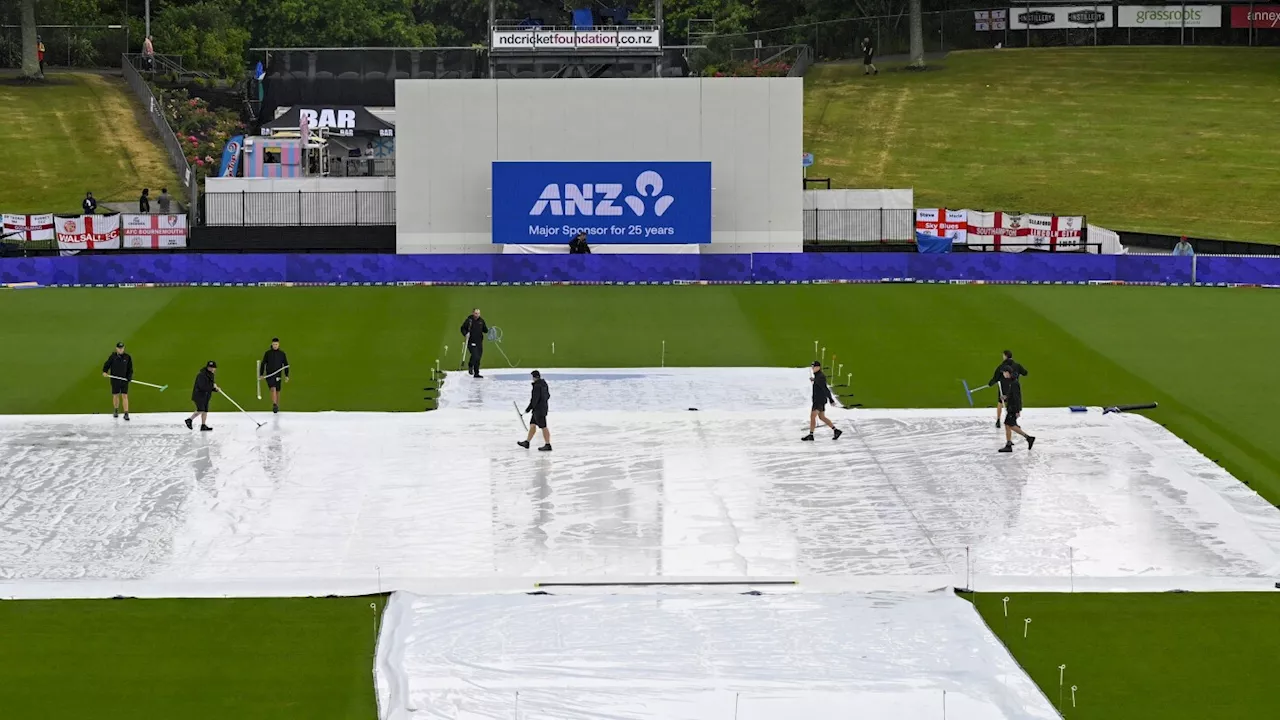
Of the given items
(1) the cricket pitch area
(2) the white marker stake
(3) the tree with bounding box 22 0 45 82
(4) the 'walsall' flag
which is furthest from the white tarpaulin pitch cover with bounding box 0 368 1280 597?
(3) the tree with bounding box 22 0 45 82

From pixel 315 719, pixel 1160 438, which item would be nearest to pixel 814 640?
pixel 315 719

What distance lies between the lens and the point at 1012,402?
3011 cm

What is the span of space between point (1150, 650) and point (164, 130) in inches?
2691

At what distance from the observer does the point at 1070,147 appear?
8331 centimetres

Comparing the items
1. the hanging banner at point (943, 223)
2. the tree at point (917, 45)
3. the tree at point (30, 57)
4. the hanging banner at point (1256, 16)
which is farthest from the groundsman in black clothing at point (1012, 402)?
the hanging banner at point (1256, 16)

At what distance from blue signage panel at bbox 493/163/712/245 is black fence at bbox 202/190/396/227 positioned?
24.5 feet

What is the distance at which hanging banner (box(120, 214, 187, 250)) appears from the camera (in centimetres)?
6103

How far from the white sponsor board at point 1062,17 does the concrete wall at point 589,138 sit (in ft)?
147

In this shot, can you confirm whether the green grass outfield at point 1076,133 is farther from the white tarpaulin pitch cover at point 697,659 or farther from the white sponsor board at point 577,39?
the white tarpaulin pitch cover at point 697,659

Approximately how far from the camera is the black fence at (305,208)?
63.5 meters

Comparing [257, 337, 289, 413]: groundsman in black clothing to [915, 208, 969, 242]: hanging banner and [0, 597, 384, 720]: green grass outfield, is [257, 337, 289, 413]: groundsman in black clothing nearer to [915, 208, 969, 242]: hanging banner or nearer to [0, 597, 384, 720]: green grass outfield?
[0, 597, 384, 720]: green grass outfield

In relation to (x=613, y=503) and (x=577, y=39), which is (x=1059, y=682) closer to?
(x=613, y=503)

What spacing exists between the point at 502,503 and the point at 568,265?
28168mm

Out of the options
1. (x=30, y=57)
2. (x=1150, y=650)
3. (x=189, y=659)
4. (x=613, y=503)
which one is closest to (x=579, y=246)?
(x=613, y=503)
